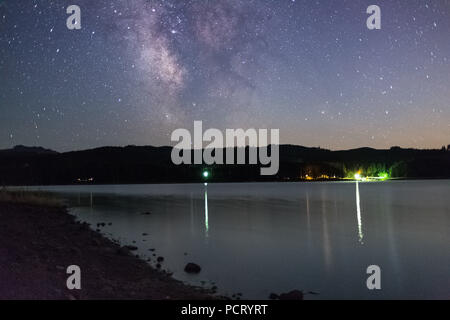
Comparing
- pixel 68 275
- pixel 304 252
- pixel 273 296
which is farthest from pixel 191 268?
pixel 304 252

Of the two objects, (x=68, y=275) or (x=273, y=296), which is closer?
(x=68, y=275)

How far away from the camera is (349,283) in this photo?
13711 mm

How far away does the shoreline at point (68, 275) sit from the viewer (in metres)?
8.52

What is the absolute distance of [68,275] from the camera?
33.9 ft

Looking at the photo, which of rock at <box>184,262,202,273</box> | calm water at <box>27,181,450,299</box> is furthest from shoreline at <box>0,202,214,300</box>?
calm water at <box>27,181,450,299</box>

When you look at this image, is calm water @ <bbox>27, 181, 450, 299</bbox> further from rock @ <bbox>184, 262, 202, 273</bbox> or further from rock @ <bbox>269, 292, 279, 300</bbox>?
rock @ <bbox>269, 292, 279, 300</bbox>

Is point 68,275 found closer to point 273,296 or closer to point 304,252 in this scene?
point 273,296

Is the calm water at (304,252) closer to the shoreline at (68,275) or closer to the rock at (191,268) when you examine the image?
the rock at (191,268)

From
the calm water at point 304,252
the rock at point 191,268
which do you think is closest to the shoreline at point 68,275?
the rock at point 191,268

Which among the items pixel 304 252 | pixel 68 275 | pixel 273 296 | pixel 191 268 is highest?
pixel 68 275
